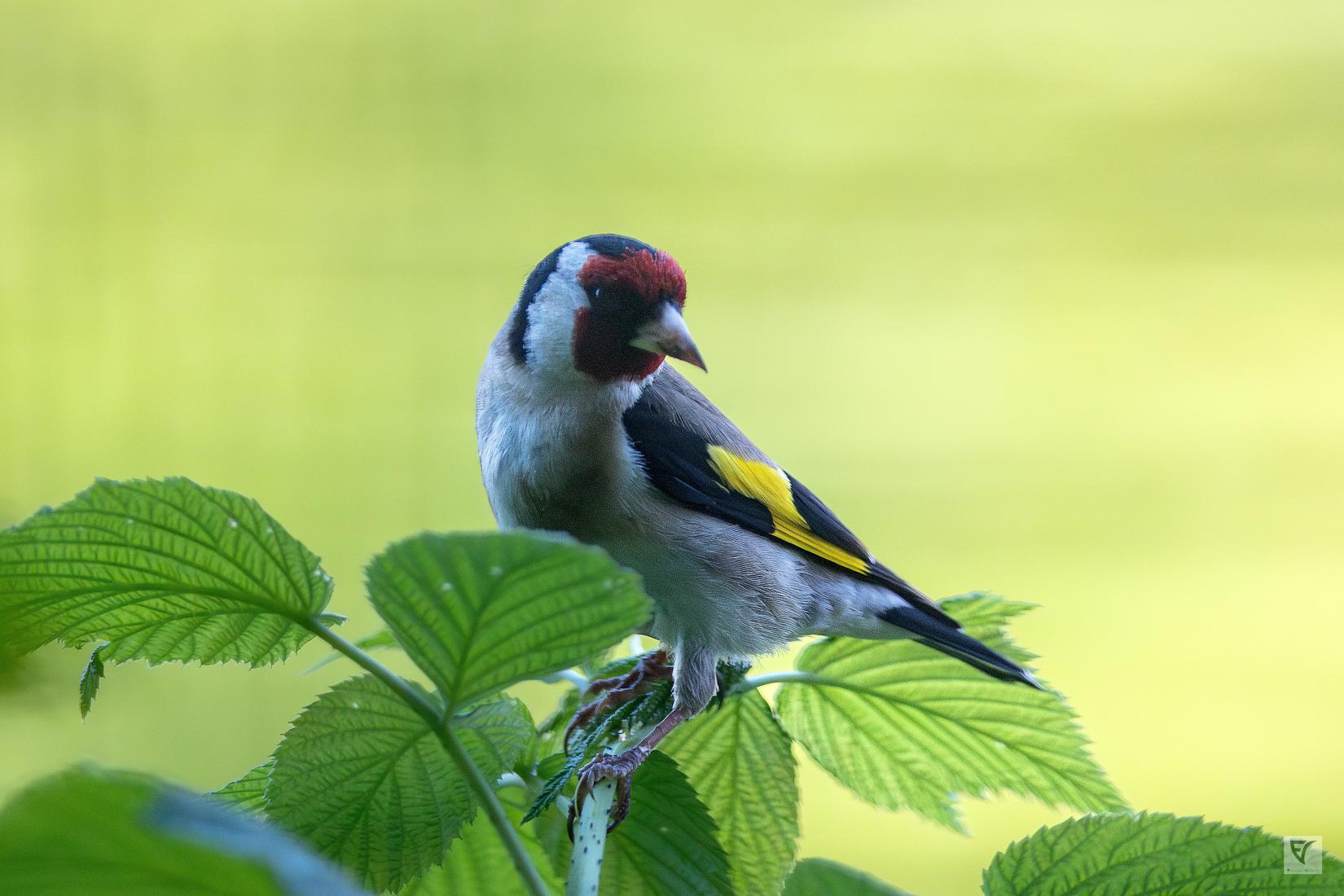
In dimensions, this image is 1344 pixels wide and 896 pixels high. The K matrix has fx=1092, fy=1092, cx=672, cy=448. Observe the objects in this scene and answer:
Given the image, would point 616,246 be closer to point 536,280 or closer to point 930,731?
point 536,280

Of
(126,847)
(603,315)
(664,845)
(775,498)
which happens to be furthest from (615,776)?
(775,498)

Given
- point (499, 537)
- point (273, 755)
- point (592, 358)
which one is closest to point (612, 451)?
point (592, 358)

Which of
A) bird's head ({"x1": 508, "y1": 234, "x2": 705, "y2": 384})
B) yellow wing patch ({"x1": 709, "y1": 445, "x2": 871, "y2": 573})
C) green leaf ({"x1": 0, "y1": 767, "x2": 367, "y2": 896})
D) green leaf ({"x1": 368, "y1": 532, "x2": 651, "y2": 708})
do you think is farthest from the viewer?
yellow wing patch ({"x1": 709, "y1": 445, "x2": 871, "y2": 573})

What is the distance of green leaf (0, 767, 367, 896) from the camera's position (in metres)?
0.18

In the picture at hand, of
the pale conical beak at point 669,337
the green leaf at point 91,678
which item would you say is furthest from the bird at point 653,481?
the green leaf at point 91,678

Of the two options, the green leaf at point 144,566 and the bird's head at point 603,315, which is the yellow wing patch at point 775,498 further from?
the green leaf at point 144,566

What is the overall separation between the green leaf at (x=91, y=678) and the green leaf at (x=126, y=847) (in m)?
0.19

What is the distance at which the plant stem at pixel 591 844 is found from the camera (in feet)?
1.27

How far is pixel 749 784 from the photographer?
22.9 inches

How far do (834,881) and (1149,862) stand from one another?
0.20m

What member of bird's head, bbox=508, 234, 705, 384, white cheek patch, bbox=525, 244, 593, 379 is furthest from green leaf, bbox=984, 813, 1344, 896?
white cheek patch, bbox=525, 244, 593, 379

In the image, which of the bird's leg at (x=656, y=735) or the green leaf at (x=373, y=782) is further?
the bird's leg at (x=656, y=735)

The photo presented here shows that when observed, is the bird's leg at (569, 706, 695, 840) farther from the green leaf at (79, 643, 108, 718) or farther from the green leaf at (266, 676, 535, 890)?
the green leaf at (79, 643, 108, 718)

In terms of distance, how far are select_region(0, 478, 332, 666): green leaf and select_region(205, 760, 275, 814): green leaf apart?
89mm
